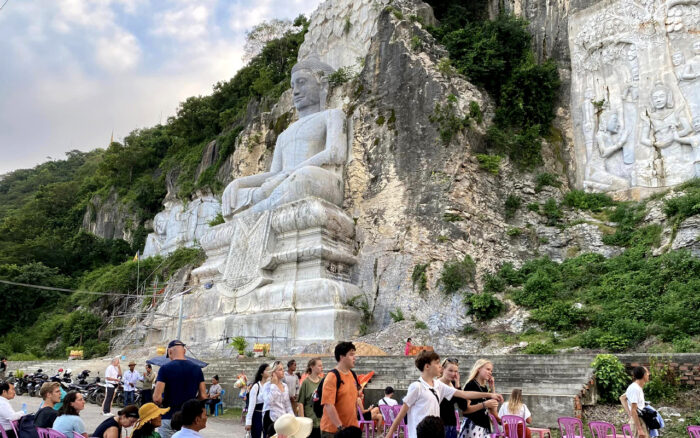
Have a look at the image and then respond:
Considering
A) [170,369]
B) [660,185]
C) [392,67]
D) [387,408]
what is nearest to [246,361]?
[387,408]

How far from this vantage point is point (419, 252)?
13570 millimetres

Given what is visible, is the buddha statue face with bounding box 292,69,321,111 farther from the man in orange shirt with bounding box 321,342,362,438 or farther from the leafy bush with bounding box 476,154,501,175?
the man in orange shirt with bounding box 321,342,362,438

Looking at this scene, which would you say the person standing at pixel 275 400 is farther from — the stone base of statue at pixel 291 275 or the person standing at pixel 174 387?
the stone base of statue at pixel 291 275

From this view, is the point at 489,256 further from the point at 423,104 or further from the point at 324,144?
the point at 324,144

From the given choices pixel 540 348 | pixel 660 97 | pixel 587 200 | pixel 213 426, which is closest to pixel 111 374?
pixel 213 426

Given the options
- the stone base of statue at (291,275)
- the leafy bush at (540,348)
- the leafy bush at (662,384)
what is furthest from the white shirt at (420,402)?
the stone base of statue at (291,275)

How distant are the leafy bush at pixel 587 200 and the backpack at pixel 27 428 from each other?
1299cm

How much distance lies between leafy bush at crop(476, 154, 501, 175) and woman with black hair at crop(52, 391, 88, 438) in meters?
12.0

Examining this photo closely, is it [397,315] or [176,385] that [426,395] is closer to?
[176,385]

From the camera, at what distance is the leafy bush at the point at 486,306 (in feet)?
39.3

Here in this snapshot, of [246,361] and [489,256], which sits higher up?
[489,256]

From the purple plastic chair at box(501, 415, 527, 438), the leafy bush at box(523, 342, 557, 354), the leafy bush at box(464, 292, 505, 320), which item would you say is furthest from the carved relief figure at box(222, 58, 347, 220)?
the purple plastic chair at box(501, 415, 527, 438)

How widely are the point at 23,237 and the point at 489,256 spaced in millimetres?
28911

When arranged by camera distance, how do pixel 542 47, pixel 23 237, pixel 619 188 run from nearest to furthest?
pixel 619 188 < pixel 542 47 < pixel 23 237
